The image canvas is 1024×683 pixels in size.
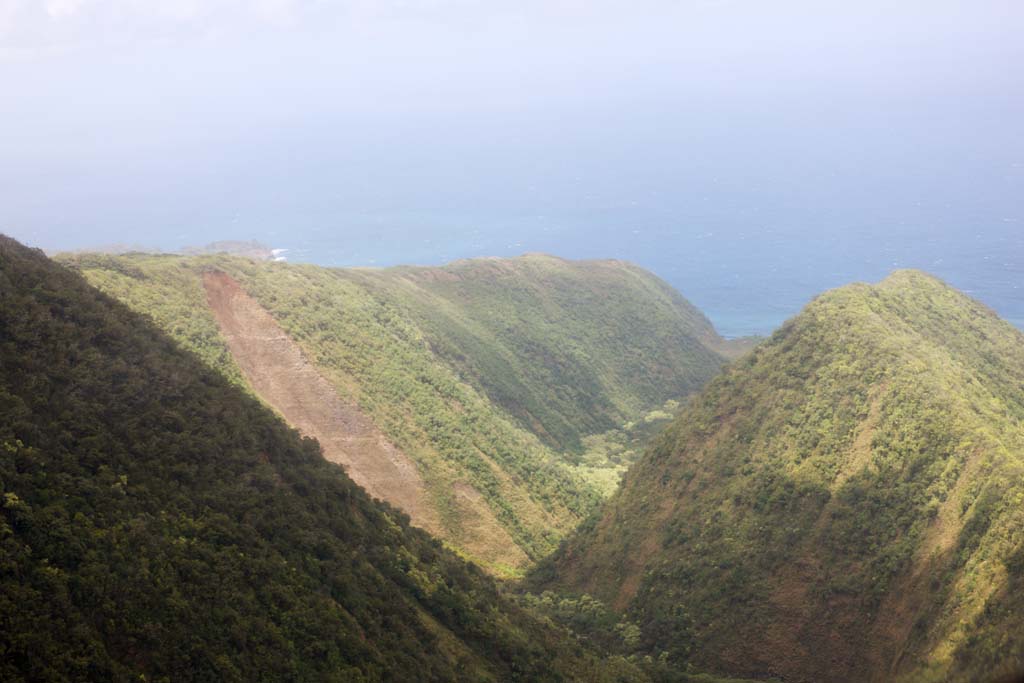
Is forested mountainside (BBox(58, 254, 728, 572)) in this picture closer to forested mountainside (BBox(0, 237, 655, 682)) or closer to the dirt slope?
the dirt slope

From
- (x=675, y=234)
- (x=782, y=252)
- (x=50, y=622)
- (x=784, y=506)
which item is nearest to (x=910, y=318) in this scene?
(x=784, y=506)

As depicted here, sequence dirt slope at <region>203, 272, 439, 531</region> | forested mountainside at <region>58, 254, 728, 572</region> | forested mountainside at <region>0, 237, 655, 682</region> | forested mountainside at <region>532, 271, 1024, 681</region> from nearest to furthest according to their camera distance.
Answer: forested mountainside at <region>0, 237, 655, 682</region> < forested mountainside at <region>532, 271, 1024, 681</region> < dirt slope at <region>203, 272, 439, 531</region> < forested mountainside at <region>58, 254, 728, 572</region>

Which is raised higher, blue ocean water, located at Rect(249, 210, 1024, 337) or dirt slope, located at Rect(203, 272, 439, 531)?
blue ocean water, located at Rect(249, 210, 1024, 337)

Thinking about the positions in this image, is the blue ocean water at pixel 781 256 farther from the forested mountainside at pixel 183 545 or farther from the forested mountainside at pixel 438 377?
the forested mountainside at pixel 183 545

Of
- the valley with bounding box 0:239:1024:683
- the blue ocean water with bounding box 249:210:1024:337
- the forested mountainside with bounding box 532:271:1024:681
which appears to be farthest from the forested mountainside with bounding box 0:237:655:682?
the blue ocean water with bounding box 249:210:1024:337

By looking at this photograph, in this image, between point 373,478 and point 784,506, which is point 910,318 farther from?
point 373,478
